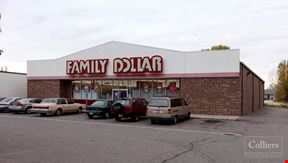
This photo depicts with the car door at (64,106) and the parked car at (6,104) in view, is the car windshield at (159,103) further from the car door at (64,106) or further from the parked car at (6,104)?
the parked car at (6,104)

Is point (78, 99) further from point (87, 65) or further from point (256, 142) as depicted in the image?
point (256, 142)

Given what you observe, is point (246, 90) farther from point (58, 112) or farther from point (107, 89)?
point (58, 112)

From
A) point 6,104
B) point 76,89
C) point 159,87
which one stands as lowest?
point 6,104

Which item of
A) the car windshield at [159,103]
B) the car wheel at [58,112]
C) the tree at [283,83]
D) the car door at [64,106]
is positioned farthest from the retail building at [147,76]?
the tree at [283,83]

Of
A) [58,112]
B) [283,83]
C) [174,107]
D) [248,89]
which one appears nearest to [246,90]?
[248,89]

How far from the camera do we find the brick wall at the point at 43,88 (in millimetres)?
33400

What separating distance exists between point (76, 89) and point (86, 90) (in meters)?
1.56

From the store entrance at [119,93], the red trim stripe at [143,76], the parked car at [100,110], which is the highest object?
the red trim stripe at [143,76]

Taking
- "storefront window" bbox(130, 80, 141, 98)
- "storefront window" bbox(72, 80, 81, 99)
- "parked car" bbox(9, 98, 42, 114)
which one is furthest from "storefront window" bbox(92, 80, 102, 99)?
"parked car" bbox(9, 98, 42, 114)

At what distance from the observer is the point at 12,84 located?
37.4 metres

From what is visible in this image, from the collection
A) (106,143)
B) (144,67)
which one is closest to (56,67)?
(144,67)

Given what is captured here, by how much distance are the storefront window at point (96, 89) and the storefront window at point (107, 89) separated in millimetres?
475

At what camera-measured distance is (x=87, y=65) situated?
3139cm

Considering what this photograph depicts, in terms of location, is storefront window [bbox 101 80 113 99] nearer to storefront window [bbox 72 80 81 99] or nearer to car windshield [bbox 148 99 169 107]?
storefront window [bbox 72 80 81 99]
